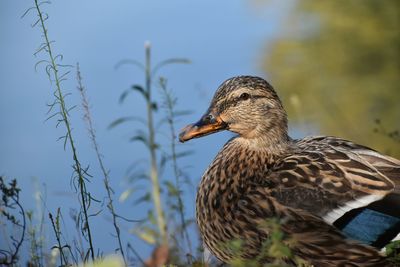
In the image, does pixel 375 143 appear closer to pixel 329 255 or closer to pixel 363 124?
pixel 363 124

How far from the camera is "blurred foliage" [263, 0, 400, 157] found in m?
21.6

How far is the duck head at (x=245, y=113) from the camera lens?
5.32 metres

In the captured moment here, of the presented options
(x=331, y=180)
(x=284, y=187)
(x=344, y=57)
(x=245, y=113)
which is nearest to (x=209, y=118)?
(x=245, y=113)

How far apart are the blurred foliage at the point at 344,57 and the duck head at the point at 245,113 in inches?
603

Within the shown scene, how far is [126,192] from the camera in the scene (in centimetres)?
436

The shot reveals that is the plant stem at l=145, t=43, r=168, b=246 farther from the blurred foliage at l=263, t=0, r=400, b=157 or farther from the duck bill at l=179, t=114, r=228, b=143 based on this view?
the blurred foliage at l=263, t=0, r=400, b=157

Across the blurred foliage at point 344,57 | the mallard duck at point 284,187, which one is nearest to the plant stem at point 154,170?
the mallard duck at point 284,187

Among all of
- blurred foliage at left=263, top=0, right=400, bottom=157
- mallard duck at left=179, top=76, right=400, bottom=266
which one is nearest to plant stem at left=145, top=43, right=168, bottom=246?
mallard duck at left=179, top=76, right=400, bottom=266

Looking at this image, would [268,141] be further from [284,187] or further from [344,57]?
[344,57]

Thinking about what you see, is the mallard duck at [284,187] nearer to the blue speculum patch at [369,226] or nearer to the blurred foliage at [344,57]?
the blue speculum patch at [369,226]

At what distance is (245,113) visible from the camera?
553cm

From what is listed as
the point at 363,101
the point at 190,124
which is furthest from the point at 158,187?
the point at 363,101

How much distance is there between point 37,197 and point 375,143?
49.2 ft

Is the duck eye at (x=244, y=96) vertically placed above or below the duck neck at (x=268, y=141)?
above
